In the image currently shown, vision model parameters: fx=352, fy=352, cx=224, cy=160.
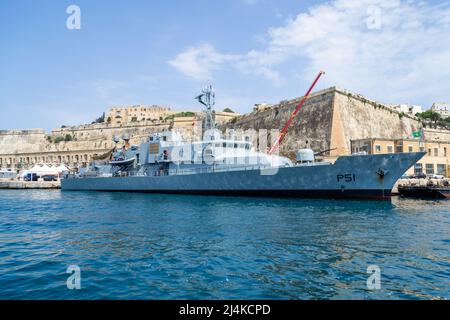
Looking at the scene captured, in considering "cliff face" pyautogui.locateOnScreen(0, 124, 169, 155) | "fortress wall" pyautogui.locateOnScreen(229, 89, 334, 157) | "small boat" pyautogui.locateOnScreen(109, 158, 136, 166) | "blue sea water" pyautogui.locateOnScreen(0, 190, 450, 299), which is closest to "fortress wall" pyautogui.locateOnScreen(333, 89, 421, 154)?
"fortress wall" pyautogui.locateOnScreen(229, 89, 334, 157)

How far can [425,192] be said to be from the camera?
2659 cm

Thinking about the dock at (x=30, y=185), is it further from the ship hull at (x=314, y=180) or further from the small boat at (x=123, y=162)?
the ship hull at (x=314, y=180)

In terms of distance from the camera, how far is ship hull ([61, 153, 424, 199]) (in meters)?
20.6

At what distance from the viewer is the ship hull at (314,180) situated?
2056cm

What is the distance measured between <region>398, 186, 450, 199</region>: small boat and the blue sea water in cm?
1311

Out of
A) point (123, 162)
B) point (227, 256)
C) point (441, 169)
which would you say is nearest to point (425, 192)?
point (441, 169)

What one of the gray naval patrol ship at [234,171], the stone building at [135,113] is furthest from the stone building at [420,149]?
the stone building at [135,113]

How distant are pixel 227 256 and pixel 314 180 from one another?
1494 cm

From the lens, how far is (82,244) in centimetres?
991

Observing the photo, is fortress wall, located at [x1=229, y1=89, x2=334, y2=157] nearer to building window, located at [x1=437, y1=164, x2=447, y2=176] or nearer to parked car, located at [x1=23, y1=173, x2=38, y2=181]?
building window, located at [x1=437, y1=164, x2=447, y2=176]

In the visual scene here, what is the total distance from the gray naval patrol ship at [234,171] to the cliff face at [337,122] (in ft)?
36.8

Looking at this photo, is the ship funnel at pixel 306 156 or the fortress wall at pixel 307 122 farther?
the fortress wall at pixel 307 122
